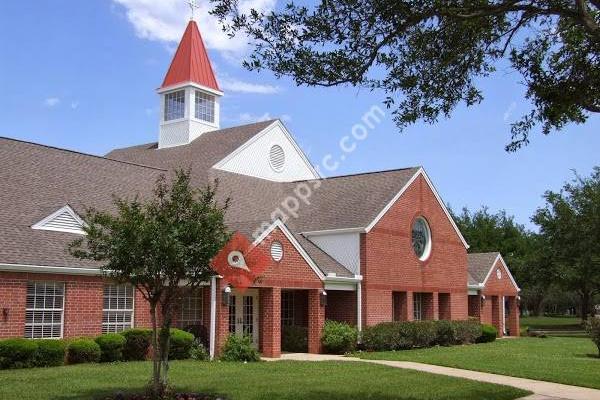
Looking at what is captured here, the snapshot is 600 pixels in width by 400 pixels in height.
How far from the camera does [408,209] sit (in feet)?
101

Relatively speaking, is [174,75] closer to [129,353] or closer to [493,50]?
[129,353]

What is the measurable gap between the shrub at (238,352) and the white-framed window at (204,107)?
18.7m

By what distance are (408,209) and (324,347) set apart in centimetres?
825

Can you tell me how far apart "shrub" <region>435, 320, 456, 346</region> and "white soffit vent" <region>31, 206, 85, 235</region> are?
1468 centimetres

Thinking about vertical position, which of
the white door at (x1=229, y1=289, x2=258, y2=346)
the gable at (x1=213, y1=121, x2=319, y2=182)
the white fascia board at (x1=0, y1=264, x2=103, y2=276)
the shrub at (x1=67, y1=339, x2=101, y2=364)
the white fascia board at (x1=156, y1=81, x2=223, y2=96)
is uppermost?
the white fascia board at (x1=156, y1=81, x2=223, y2=96)

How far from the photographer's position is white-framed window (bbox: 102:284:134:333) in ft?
68.3

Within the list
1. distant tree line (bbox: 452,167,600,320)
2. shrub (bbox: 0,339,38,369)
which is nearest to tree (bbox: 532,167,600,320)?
distant tree line (bbox: 452,167,600,320)

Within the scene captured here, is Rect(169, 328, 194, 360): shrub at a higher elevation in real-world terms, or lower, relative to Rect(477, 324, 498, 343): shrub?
higher

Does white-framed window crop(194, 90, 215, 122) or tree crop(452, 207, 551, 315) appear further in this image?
tree crop(452, 207, 551, 315)

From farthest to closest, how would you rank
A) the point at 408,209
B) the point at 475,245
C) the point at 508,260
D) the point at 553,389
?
the point at 475,245
the point at 508,260
the point at 408,209
the point at 553,389

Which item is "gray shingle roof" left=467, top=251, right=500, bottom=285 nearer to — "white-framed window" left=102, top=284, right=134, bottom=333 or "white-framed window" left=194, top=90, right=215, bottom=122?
"white-framed window" left=194, top=90, right=215, bottom=122

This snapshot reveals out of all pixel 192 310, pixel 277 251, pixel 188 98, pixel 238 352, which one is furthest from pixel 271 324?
pixel 188 98

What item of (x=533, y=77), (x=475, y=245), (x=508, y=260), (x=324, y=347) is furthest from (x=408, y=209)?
(x=475, y=245)

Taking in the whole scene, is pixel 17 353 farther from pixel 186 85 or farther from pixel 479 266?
pixel 479 266
